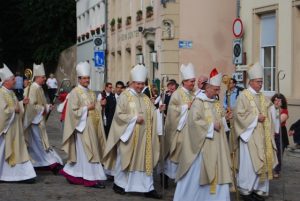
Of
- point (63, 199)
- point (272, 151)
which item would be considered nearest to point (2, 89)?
point (63, 199)

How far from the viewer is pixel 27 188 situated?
38.7 ft

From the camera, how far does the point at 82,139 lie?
12.1 metres

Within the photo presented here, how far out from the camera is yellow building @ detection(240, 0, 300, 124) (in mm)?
17688

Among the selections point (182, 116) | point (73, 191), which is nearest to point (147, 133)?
point (182, 116)

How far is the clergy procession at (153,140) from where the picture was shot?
9727 mm

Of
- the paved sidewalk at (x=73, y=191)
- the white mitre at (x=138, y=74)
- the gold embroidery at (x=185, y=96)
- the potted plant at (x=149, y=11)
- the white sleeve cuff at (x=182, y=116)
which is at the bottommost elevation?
the paved sidewalk at (x=73, y=191)

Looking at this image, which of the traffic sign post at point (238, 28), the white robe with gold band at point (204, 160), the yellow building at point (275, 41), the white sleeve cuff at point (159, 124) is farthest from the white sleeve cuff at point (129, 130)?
→ the traffic sign post at point (238, 28)

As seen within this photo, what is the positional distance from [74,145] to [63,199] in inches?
65.8

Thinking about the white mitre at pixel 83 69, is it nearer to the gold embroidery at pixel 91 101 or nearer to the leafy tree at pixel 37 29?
the gold embroidery at pixel 91 101

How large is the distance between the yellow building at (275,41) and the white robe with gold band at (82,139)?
6.65 m

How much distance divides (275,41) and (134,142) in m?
8.82

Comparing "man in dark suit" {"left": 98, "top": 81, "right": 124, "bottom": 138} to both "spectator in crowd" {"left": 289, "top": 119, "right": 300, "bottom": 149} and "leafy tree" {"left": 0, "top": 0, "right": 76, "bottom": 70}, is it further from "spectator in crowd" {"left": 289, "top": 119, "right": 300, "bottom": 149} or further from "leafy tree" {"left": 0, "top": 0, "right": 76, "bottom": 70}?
"leafy tree" {"left": 0, "top": 0, "right": 76, "bottom": 70}

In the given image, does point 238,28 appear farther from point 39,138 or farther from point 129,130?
point 129,130

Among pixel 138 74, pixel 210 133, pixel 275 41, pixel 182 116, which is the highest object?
pixel 275 41
